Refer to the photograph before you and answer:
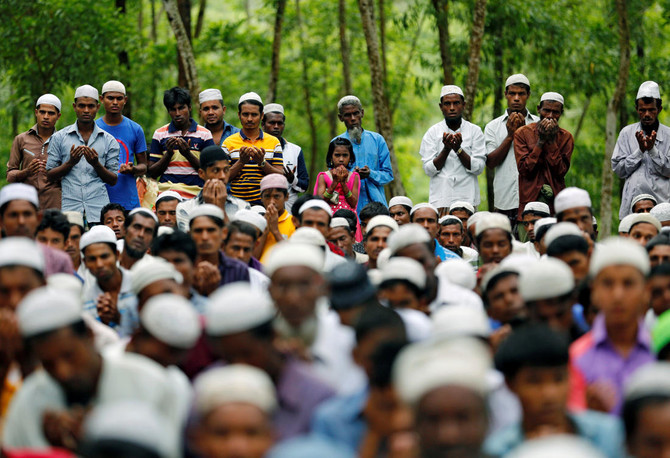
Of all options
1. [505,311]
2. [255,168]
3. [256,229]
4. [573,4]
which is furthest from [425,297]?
[573,4]

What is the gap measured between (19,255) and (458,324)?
253cm

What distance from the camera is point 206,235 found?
308 inches

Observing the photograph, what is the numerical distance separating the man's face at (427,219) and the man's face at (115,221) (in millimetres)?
3126

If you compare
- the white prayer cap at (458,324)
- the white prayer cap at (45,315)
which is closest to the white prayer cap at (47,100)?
the white prayer cap at (45,315)

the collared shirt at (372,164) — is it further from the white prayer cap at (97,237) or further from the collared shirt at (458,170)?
the white prayer cap at (97,237)

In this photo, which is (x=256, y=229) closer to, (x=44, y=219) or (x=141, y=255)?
(x=141, y=255)

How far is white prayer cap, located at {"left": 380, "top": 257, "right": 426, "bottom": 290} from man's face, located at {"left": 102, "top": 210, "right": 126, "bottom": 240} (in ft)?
15.9

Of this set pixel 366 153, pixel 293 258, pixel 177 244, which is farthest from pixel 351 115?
pixel 293 258

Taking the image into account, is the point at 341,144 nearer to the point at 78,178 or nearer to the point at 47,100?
the point at 78,178

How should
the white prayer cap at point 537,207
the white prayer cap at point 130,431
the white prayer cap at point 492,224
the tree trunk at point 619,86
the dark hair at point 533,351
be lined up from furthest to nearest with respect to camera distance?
the tree trunk at point 619,86
the white prayer cap at point 537,207
the white prayer cap at point 492,224
the dark hair at point 533,351
the white prayer cap at point 130,431

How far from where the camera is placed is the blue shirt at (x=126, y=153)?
36.2 ft

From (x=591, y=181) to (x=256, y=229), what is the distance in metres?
14.0

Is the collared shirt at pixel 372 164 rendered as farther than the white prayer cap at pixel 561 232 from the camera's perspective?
Yes

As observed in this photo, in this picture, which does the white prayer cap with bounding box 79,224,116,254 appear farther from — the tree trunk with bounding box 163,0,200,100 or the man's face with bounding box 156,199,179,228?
the tree trunk with bounding box 163,0,200,100
